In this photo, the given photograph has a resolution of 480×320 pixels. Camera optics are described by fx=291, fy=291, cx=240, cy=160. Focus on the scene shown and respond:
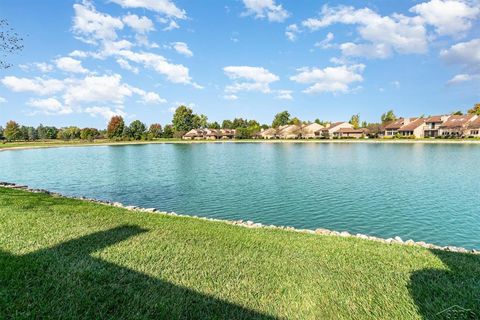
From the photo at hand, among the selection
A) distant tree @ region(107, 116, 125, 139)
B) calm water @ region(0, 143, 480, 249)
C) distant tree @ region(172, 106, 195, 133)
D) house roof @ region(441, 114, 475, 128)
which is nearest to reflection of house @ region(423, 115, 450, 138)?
house roof @ region(441, 114, 475, 128)

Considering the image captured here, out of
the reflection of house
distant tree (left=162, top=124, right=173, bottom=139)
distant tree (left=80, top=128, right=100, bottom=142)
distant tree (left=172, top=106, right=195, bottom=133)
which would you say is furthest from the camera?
distant tree (left=172, top=106, right=195, bottom=133)

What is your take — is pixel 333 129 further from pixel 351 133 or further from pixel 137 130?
pixel 137 130

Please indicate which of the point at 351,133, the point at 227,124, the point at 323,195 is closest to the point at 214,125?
the point at 227,124

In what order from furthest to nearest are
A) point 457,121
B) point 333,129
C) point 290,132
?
point 290,132 → point 333,129 → point 457,121

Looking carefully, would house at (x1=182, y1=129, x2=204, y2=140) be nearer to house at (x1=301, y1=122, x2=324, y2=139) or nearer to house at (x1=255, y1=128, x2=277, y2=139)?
house at (x1=255, y1=128, x2=277, y2=139)

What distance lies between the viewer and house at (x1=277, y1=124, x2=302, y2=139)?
4277 inches

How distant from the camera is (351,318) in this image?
396 cm

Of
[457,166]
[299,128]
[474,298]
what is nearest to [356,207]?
[474,298]

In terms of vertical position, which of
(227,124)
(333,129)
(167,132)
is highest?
(227,124)

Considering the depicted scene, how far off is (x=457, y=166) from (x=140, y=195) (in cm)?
2806

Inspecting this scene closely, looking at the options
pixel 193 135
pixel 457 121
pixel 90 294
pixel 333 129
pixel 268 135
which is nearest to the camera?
pixel 90 294

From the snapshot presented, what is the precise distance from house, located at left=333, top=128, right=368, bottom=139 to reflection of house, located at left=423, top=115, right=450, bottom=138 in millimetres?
17278

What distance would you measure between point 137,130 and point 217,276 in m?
112

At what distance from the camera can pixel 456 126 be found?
2864 inches
